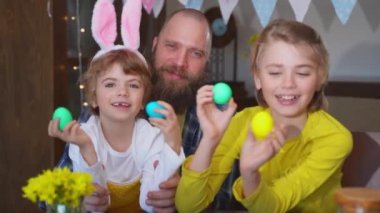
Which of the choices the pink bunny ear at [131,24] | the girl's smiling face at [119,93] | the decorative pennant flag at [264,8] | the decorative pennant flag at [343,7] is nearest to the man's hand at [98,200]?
the girl's smiling face at [119,93]

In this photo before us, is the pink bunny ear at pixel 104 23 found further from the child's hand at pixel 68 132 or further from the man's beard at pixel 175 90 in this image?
the man's beard at pixel 175 90

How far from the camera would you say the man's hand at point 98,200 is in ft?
4.03

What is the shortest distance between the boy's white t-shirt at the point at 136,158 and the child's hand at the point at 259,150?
270mm

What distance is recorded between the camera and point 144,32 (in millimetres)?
3539

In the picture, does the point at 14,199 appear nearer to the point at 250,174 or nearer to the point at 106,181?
the point at 106,181

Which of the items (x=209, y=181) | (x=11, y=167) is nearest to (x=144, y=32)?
(x=11, y=167)

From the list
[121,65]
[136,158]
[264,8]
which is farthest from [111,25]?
[264,8]

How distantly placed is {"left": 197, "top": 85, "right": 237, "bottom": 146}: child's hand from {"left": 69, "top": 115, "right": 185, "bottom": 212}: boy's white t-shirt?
0.16 metres

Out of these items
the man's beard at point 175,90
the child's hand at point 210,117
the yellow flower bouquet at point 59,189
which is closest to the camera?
the yellow flower bouquet at point 59,189

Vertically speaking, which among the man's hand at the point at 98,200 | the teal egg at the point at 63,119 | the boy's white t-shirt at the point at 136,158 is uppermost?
the teal egg at the point at 63,119

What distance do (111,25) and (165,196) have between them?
45 centimetres

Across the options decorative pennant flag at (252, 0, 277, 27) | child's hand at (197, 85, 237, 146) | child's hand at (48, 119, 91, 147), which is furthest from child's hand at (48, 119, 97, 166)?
decorative pennant flag at (252, 0, 277, 27)

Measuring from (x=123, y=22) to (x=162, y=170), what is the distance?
0.40 m

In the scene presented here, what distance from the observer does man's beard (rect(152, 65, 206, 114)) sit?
181 centimetres
